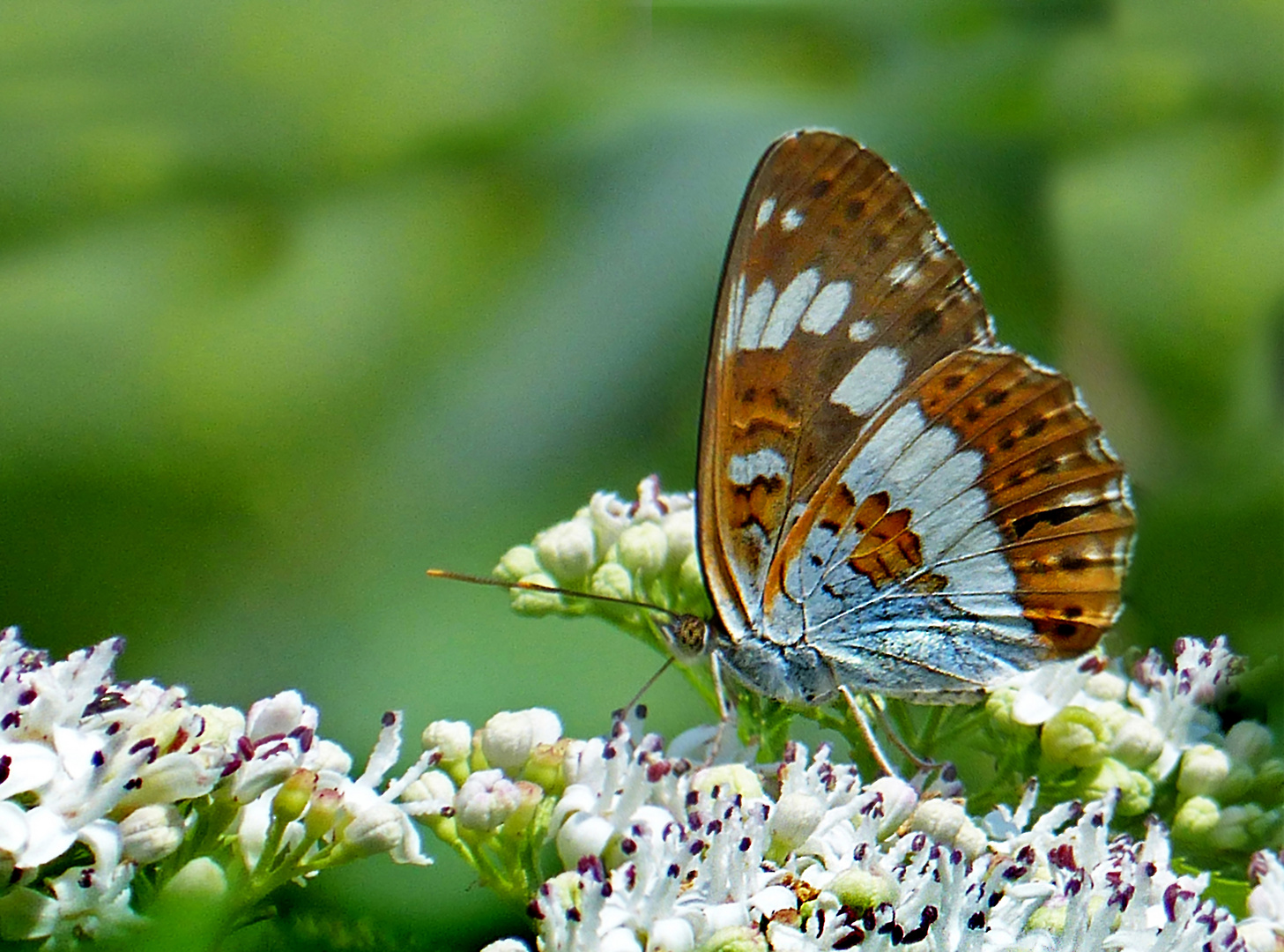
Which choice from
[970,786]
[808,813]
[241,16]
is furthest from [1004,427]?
[241,16]

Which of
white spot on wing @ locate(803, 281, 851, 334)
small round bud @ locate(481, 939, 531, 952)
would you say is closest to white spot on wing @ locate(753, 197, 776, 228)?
white spot on wing @ locate(803, 281, 851, 334)

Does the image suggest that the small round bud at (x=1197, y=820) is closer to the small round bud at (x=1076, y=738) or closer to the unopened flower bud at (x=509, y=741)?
the small round bud at (x=1076, y=738)

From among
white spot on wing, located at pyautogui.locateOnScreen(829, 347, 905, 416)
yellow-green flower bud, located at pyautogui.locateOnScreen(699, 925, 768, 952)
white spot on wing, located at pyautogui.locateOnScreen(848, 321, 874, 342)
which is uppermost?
white spot on wing, located at pyautogui.locateOnScreen(848, 321, 874, 342)

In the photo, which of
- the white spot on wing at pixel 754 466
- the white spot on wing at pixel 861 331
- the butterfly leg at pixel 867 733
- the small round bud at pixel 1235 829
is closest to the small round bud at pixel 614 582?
the white spot on wing at pixel 754 466

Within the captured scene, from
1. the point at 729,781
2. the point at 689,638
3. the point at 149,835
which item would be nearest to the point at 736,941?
the point at 729,781

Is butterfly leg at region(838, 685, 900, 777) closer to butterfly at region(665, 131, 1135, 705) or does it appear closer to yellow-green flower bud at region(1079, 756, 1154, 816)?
butterfly at region(665, 131, 1135, 705)

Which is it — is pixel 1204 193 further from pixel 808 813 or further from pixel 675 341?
pixel 808 813

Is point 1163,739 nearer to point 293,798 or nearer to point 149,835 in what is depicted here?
point 293,798
